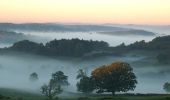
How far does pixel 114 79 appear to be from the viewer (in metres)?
147

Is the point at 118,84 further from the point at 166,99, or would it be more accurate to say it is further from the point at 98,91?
the point at 166,99

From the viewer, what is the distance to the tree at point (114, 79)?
14700 centimetres

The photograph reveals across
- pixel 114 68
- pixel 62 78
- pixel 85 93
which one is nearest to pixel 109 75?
pixel 114 68

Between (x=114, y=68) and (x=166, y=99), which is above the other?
(x=114, y=68)

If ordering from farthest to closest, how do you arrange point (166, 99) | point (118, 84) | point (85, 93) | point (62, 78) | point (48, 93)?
point (62, 78), point (85, 93), point (118, 84), point (48, 93), point (166, 99)

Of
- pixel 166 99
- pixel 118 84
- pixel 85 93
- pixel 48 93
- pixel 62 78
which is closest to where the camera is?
pixel 166 99

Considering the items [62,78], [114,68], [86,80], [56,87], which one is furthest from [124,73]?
[62,78]

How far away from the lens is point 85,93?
15925 centimetres

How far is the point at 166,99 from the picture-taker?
87.2 m

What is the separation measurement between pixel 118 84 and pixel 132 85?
5520mm

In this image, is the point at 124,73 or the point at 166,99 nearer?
the point at 166,99

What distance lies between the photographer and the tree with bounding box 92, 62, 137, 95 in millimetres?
147000

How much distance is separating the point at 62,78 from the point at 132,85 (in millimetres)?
53026

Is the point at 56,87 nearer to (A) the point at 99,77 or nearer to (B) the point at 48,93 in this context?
(B) the point at 48,93
